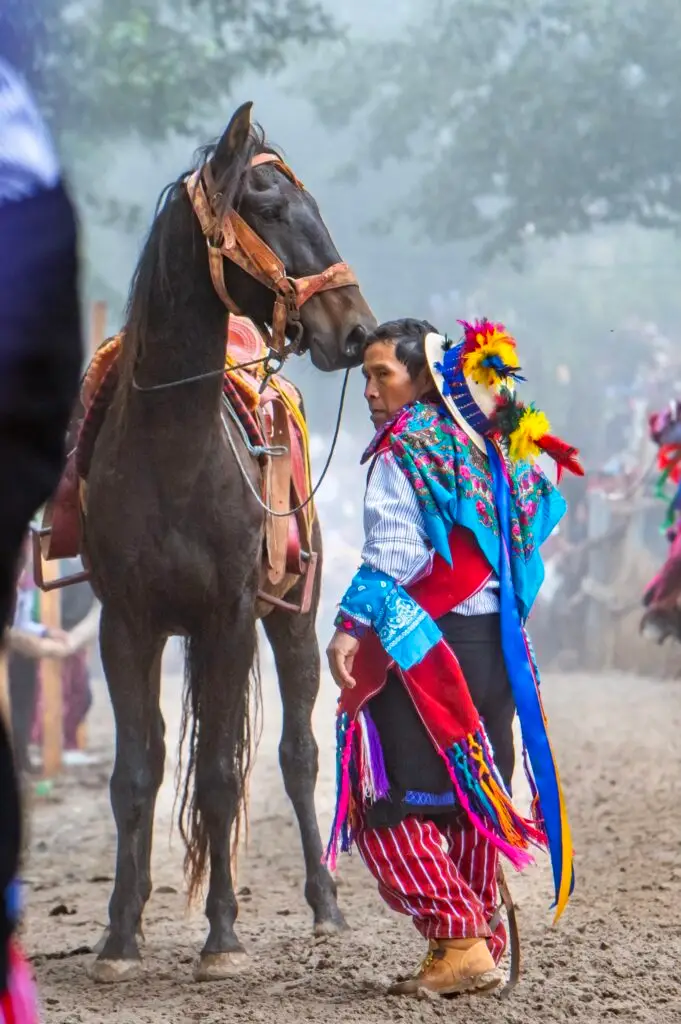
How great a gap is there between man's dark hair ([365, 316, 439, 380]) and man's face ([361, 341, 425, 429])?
1 centimetres

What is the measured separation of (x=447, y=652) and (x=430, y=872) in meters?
0.55

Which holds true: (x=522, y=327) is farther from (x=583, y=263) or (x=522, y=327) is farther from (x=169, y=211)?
(x=169, y=211)

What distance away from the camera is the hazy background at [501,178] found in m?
21.6

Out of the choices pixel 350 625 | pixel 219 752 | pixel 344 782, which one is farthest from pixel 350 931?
pixel 350 625

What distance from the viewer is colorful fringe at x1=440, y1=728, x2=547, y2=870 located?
12.1ft

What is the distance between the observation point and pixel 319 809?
25.2 ft

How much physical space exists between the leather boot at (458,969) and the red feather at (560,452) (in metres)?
1.27

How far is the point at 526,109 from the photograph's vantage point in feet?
73.5

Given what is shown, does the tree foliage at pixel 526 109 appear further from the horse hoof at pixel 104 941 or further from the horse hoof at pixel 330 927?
the horse hoof at pixel 104 941

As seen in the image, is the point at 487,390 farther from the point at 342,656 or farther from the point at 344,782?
the point at 344,782

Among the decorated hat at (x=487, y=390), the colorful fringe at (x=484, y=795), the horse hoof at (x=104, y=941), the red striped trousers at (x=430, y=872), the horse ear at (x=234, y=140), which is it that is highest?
the horse ear at (x=234, y=140)

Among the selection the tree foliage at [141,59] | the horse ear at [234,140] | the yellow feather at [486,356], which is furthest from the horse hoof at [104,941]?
the tree foliage at [141,59]

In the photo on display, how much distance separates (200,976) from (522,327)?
2027 cm

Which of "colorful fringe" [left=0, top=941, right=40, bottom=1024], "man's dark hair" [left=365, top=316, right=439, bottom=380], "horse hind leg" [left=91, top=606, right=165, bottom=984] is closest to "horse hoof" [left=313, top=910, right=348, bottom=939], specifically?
"horse hind leg" [left=91, top=606, right=165, bottom=984]
